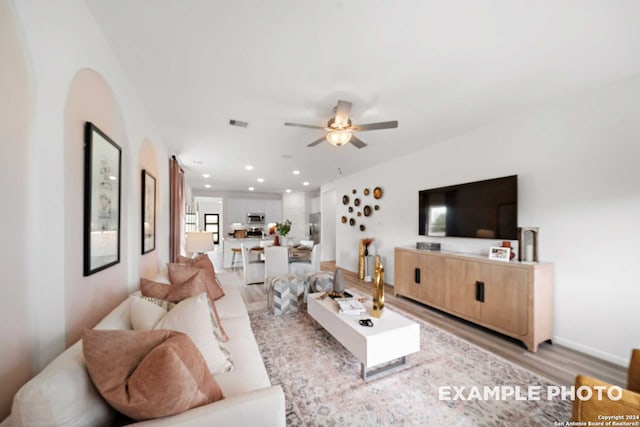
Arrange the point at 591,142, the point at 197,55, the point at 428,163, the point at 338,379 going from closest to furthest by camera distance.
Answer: the point at 197,55 → the point at 338,379 → the point at 591,142 → the point at 428,163

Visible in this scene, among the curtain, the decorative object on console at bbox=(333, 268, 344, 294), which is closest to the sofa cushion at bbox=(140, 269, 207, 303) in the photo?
the decorative object on console at bbox=(333, 268, 344, 294)

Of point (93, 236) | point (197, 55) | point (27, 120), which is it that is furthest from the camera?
point (197, 55)

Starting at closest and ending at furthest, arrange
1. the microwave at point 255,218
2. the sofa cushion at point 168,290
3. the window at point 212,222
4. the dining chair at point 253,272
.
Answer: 1. the sofa cushion at point 168,290
2. the dining chair at point 253,272
3. the microwave at point 255,218
4. the window at point 212,222

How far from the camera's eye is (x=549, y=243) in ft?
8.67

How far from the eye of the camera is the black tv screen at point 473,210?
2.91 meters

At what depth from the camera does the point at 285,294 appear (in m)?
3.33

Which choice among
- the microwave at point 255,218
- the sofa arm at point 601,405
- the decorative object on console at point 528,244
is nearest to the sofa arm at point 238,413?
the sofa arm at point 601,405

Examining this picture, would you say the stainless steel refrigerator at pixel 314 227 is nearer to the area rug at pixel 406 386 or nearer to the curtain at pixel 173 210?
the curtain at pixel 173 210

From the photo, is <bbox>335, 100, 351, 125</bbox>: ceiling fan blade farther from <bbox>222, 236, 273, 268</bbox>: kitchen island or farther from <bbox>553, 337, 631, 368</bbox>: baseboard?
<bbox>222, 236, 273, 268</bbox>: kitchen island

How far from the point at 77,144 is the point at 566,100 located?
4.16 meters

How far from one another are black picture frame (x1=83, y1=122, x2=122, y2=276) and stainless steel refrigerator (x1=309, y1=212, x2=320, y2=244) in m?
6.73

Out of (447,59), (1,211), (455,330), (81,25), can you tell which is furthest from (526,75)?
(1,211)

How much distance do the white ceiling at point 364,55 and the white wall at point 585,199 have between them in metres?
0.26

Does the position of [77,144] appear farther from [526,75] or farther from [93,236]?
[526,75]
